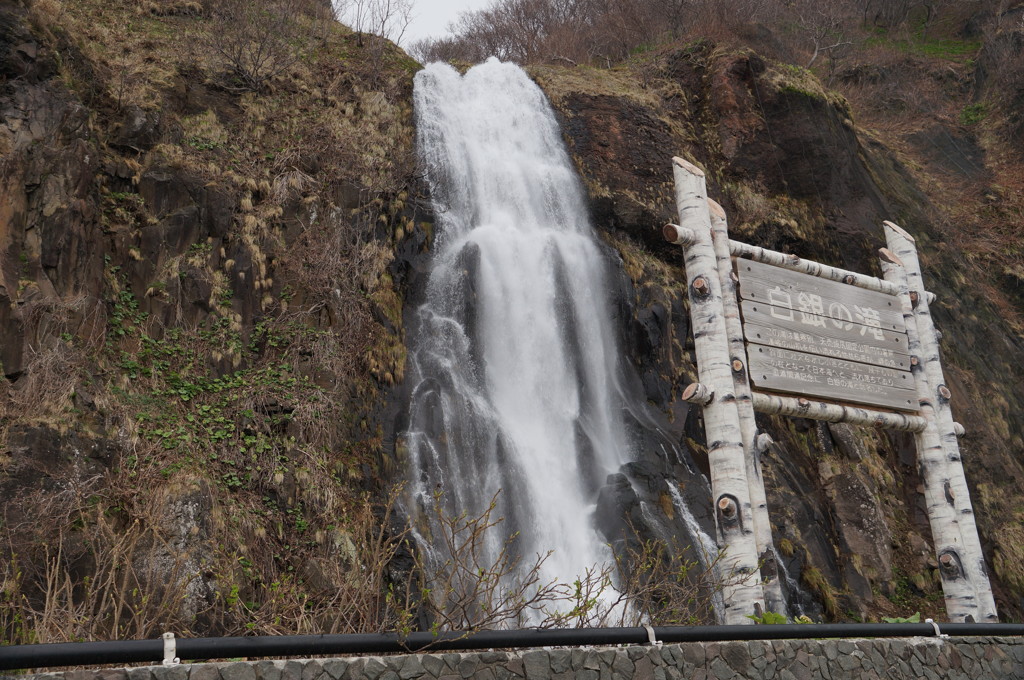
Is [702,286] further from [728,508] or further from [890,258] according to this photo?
[890,258]

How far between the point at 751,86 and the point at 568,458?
11.1 metres

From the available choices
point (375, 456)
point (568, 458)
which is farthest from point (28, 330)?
point (568, 458)

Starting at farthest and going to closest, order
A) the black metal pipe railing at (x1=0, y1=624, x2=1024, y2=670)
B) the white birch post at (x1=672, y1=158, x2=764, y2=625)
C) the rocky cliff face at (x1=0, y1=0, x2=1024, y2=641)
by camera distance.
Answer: the rocky cliff face at (x1=0, y1=0, x2=1024, y2=641), the white birch post at (x1=672, y1=158, x2=764, y2=625), the black metal pipe railing at (x1=0, y1=624, x2=1024, y2=670)

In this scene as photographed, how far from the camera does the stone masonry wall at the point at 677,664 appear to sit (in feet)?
13.8

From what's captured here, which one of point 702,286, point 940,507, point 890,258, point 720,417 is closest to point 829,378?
point 720,417

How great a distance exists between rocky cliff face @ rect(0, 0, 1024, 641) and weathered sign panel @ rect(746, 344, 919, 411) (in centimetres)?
351

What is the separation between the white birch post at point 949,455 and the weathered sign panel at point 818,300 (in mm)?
347

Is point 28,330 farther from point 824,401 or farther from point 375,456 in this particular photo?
point 824,401

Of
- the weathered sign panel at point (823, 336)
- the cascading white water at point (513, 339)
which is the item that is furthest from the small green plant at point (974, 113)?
the weathered sign panel at point (823, 336)

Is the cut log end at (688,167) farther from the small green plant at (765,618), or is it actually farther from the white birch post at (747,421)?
the small green plant at (765,618)

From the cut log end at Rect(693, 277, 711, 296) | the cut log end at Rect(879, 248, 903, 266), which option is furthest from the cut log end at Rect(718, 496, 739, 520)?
the cut log end at Rect(879, 248, 903, 266)

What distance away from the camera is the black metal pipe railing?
368 cm

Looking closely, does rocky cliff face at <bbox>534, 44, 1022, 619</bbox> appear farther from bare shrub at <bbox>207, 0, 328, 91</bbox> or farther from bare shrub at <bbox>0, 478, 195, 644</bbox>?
bare shrub at <bbox>0, 478, 195, 644</bbox>

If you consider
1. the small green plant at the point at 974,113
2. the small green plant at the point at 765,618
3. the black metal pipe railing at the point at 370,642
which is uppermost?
the small green plant at the point at 974,113
